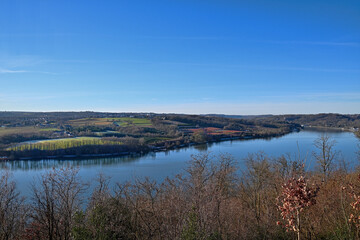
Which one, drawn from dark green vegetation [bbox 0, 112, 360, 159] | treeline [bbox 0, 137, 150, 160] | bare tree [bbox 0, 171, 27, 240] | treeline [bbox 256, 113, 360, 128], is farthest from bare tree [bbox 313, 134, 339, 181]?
treeline [bbox 256, 113, 360, 128]

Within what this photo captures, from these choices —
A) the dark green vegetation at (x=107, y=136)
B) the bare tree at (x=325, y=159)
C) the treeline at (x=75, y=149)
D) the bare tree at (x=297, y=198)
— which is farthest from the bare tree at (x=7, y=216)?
the dark green vegetation at (x=107, y=136)

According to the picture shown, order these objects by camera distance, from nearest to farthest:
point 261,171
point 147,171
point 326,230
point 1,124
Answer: point 326,230 → point 261,171 → point 147,171 → point 1,124

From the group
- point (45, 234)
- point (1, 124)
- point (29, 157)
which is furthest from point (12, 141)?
point (45, 234)

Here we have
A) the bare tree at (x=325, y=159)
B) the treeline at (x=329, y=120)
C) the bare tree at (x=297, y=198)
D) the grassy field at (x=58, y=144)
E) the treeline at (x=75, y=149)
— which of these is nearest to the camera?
the bare tree at (x=297, y=198)

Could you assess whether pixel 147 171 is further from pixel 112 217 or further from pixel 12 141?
pixel 12 141

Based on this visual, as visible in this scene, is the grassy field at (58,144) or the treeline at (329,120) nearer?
the grassy field at (58,144)

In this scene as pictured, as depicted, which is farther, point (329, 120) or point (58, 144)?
point (329, 120)

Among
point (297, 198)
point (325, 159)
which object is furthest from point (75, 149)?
point (297, 198)

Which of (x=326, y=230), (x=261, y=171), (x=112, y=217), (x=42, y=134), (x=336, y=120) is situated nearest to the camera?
(x=326, y=230)

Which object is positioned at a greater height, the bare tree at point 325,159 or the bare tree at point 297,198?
the bare tree at point 297,198

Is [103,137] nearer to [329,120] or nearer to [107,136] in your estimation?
[107,136]

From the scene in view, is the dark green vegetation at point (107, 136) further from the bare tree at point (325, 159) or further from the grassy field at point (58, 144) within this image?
the bare tree at point (325, 159)
